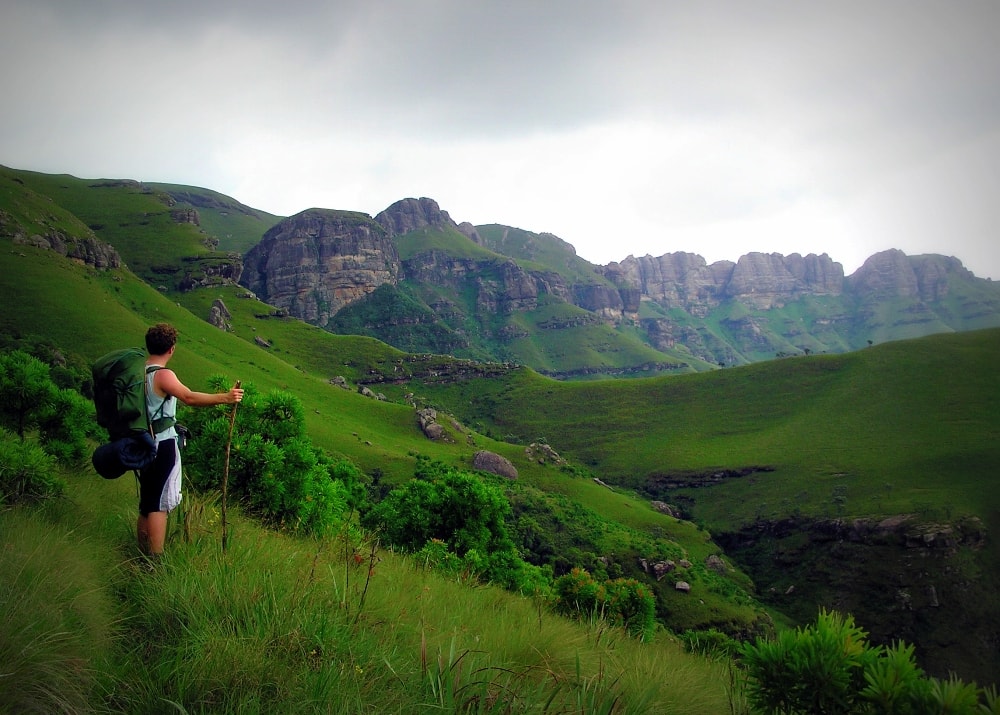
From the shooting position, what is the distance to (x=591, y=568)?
61.5 metres

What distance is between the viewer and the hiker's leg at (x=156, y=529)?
5148 mm

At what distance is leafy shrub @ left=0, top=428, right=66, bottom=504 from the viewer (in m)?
5.95

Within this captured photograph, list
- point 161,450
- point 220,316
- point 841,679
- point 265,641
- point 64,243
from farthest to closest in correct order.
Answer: point 220,316 → point 64,243 → point 161,450 → point 265,641 → point 841,679

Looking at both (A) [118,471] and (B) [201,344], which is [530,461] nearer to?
(B) [201,344]

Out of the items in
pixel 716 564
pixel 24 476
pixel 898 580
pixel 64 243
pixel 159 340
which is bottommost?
pixel 716 564

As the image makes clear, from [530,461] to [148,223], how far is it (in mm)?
156365

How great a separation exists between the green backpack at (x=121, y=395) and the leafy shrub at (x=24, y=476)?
1.66 metres

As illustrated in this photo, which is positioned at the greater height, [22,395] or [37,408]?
[22,395]

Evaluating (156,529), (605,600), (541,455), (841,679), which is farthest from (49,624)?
(541,455)

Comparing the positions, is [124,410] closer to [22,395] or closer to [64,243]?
[22,395]

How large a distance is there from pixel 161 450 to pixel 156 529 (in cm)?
75

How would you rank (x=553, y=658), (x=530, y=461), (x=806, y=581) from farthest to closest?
(x=530, y=461)
(x=806, y=581)
(x=553, y=658)

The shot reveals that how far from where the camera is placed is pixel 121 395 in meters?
5.25

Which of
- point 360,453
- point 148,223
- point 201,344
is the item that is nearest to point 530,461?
point 360,453
